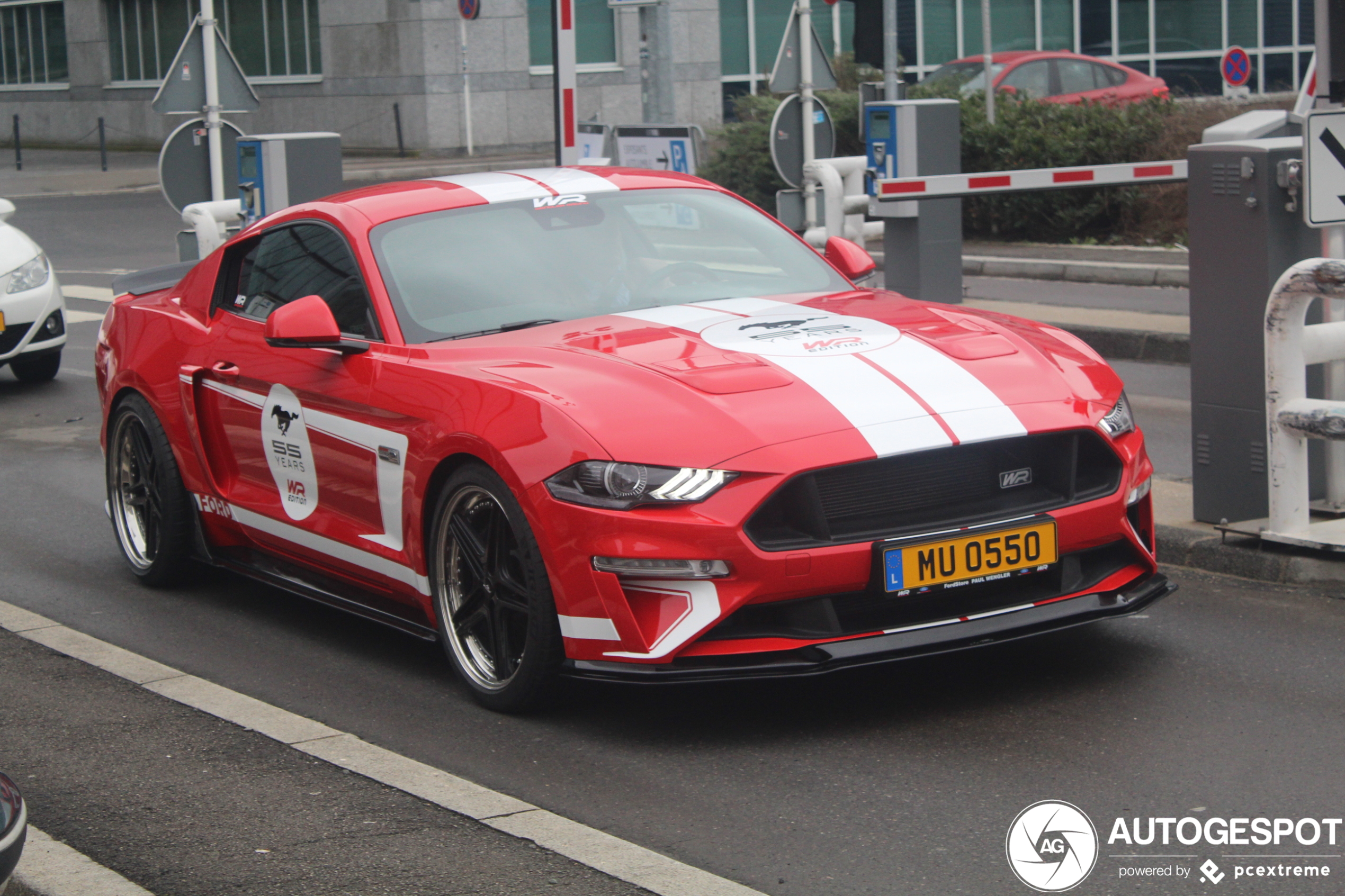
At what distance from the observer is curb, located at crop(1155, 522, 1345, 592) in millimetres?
5859

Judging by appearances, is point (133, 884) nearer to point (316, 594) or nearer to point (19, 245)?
point (316, 594)

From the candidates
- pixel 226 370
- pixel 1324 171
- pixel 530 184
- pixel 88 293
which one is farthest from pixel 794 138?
pixel 88 293

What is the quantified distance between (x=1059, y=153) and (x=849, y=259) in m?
12.0

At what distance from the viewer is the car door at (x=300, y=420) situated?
212 inches

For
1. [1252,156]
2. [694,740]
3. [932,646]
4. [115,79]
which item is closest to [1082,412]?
[932,646]

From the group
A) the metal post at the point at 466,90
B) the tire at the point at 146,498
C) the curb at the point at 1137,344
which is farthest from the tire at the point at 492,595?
the metal post at the point at 466,90

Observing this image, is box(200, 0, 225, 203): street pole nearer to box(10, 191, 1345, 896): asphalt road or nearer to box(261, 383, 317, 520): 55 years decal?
box(10, 191, 1345, 896): asphalt road

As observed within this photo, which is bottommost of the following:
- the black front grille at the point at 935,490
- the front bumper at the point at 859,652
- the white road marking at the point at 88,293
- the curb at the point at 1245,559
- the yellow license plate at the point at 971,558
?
the curb at the point at 1245,559

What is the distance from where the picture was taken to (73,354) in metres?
14.5

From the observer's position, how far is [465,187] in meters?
6.13

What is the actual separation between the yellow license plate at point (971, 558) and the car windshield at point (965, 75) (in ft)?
57.0

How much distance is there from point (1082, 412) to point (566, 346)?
58.7 inches

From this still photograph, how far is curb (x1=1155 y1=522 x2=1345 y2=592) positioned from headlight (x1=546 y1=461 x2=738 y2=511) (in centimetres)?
247

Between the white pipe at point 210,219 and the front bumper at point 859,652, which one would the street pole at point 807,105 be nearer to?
the white pipe at point 210,219
